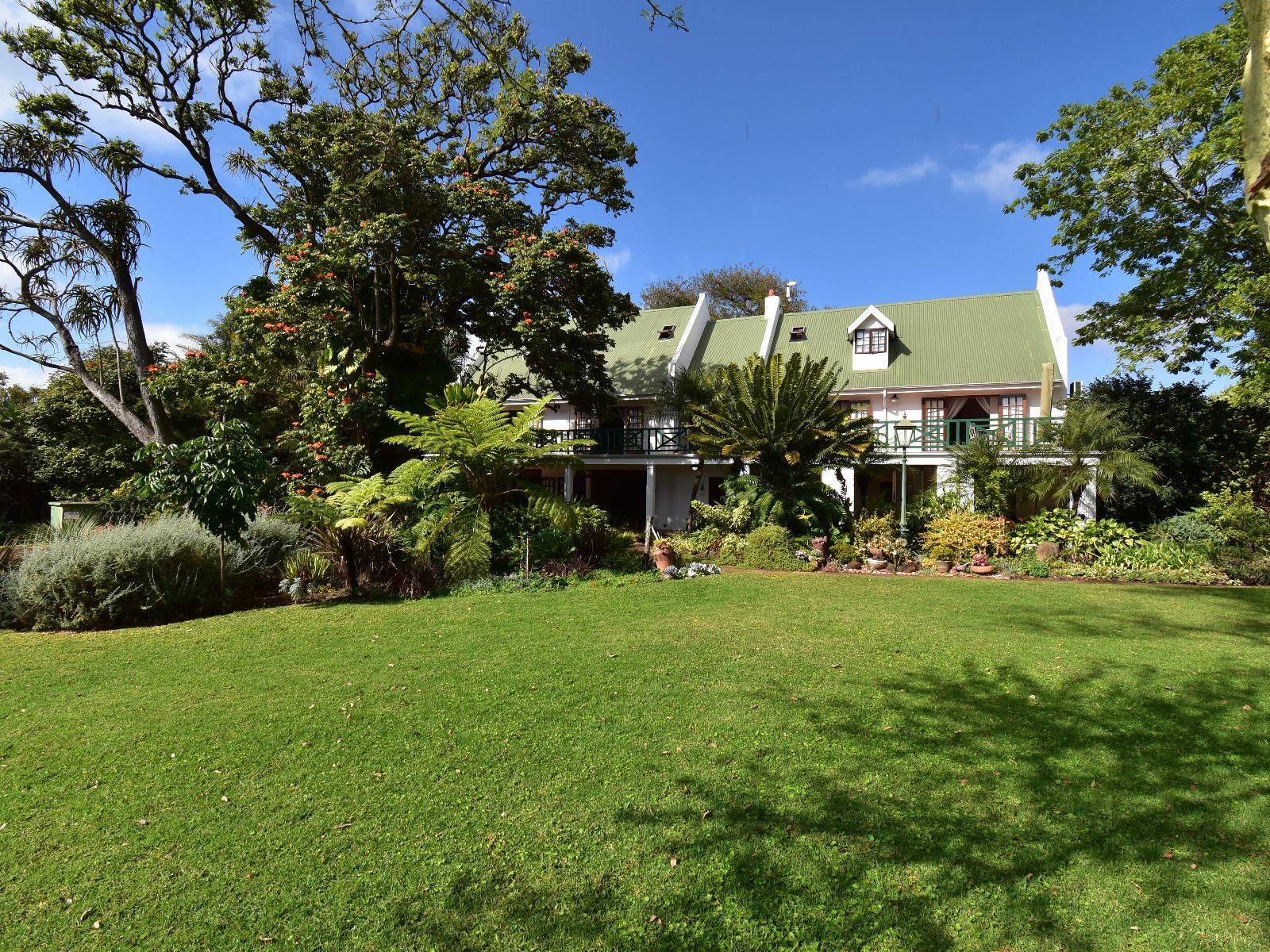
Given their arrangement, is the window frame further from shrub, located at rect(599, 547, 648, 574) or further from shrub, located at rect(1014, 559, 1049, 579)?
shrub, located at rect(599, 547, 648, 574)

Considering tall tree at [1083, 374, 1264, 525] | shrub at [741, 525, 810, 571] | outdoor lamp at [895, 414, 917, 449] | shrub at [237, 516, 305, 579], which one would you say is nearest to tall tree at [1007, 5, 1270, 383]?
tall tree at [1083, 374, 1264, 525]

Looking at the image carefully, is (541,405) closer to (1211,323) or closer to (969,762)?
(969,762)

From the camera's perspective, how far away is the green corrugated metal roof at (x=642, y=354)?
2264 cm

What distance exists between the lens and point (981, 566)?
40.9 feet

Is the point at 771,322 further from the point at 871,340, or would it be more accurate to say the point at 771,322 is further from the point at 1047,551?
the point at 1047,551

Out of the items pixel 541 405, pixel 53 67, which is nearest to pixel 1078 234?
pixel 541 405

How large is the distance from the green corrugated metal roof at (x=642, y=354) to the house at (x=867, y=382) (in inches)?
2.5

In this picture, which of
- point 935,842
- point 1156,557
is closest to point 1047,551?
point 1156,557

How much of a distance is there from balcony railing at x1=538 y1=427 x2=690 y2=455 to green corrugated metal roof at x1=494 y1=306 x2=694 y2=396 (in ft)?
5.81

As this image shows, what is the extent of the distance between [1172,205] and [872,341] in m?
8.56

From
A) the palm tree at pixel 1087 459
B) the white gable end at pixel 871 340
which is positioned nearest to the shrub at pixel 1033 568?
the palm tree at pixel 1087 459

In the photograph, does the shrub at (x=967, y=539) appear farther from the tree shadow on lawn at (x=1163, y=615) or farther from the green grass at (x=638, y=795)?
the green grass at (x=638, y=795)

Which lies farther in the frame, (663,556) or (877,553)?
(877,553)

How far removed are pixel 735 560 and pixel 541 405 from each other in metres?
5.32
